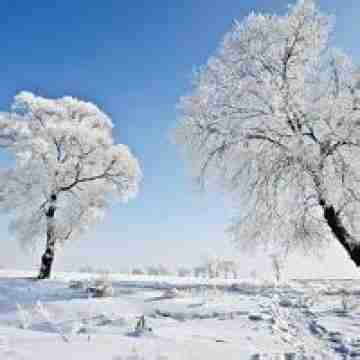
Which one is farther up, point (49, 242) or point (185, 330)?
point (49, 242)

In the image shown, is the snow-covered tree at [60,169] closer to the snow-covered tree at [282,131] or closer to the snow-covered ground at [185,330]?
→ the snow-covered tree at [282,131]

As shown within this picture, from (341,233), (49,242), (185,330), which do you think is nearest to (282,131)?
(341,233)

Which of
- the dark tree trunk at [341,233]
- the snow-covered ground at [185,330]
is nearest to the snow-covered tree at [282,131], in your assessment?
the dark tree trunk at [341,233]

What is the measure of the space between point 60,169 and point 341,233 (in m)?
12.7

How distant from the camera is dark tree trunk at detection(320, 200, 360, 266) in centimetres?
1250

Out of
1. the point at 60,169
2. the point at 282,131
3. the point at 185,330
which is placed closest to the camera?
the point at 185,330

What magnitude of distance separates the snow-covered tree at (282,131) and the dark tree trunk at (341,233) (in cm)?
3

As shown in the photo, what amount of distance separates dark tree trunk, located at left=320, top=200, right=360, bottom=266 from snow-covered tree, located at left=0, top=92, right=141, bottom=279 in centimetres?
1015

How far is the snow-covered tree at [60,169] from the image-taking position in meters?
17.3

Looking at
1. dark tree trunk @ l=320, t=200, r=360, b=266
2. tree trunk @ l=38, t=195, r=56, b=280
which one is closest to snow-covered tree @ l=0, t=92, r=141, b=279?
tree trunk @ l=38, t=195, r=56, b=280

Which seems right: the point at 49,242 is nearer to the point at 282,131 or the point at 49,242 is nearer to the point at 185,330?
the point at 282,131

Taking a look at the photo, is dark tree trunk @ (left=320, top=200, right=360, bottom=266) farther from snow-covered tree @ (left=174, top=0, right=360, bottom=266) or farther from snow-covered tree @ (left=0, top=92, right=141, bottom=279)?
snow-covered tree @ (left=0, top=92, right=141, bottom=279)

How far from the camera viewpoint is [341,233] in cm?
1268

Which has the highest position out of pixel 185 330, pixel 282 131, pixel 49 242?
pixel 282 131
